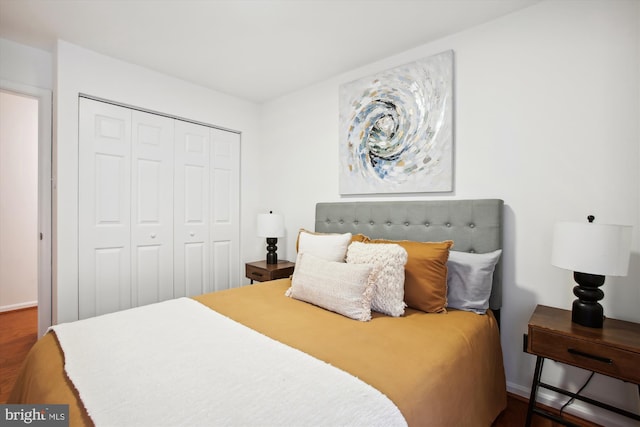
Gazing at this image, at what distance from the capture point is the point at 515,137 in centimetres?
196

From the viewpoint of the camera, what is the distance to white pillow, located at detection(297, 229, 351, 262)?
2.15m

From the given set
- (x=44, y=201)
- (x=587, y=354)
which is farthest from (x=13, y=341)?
(x=587, y=354)

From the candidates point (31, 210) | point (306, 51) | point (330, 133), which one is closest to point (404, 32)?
point (306, 51)

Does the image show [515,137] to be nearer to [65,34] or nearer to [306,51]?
[306,51]

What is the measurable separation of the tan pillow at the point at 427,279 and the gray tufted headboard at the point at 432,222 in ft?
0.98

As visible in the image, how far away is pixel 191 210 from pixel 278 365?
2.42 meters

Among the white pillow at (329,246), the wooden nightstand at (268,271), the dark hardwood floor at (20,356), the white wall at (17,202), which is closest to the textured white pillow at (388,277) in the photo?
the white pillow at (329,246)

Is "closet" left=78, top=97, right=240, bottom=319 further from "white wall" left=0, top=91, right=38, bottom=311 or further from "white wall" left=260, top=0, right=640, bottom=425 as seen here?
"white wall" left=260, top=0, right=640, bottom=425

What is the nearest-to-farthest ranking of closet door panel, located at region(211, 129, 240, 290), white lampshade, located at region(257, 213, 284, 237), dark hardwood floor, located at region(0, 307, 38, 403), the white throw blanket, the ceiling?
the white throw blanket
the ceiling
dark hardwood floor, located at region(0, 307, 38, 403)
white lampshade, located at region(257, 213, 284, 237)
closet door panel, located at region(211, 129, 240, 290)

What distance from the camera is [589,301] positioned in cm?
153

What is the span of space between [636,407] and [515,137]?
1.61 meters

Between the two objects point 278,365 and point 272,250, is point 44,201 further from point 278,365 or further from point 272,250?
point 278,365

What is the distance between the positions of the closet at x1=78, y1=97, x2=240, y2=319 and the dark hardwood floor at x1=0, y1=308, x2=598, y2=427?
1.91 ft

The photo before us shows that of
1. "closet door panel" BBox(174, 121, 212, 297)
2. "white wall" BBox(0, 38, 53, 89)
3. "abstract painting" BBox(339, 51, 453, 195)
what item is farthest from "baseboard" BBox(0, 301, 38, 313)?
"abstract painting" BBox(339, 51, 453, 195)
